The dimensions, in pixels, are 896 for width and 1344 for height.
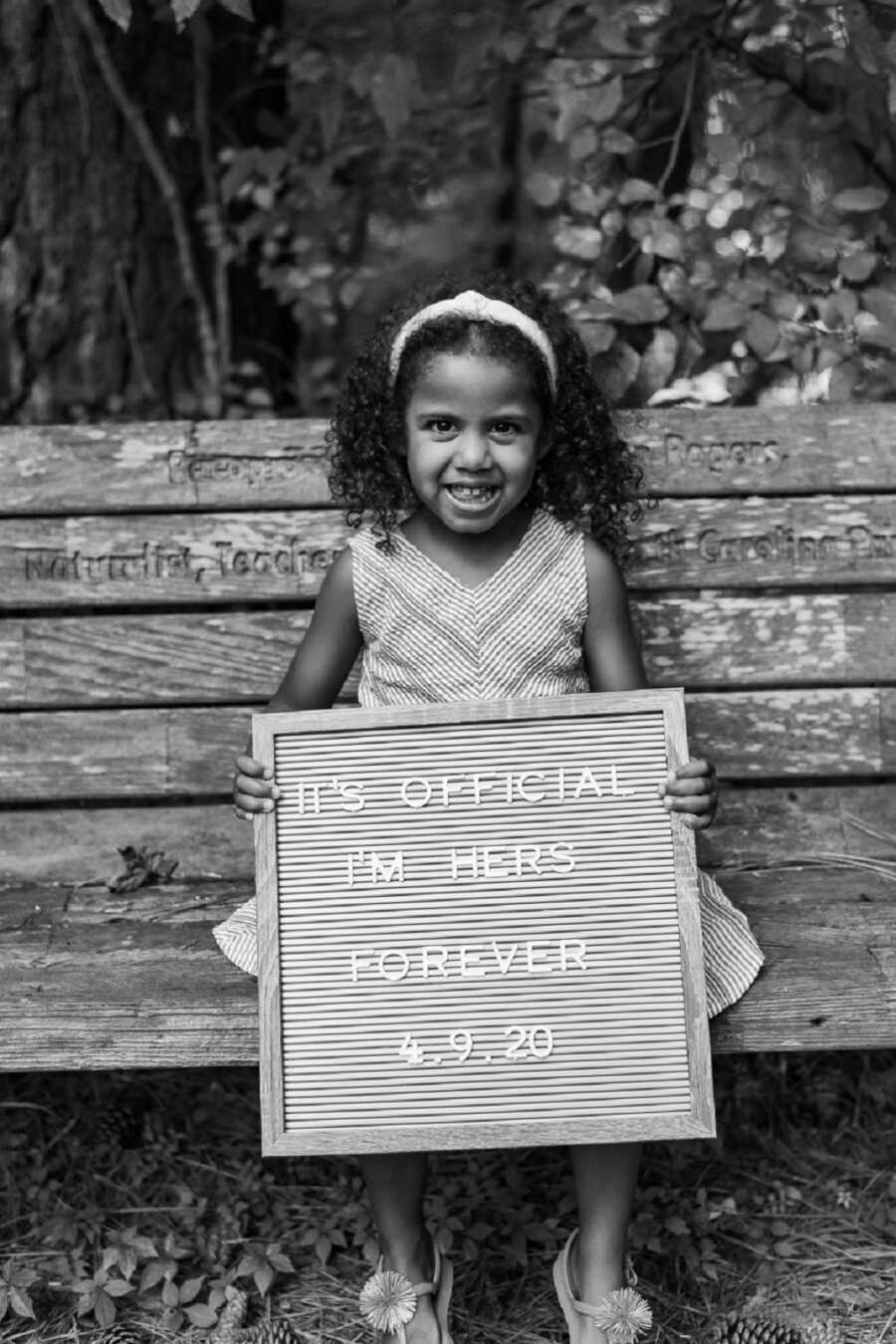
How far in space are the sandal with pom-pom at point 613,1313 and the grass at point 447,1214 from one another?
0.22 m

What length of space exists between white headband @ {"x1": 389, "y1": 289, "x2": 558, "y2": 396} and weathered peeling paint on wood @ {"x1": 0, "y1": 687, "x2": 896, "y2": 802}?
0.84 meters

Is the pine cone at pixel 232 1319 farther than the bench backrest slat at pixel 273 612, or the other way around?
the bench backrest slat at pixel 273 612

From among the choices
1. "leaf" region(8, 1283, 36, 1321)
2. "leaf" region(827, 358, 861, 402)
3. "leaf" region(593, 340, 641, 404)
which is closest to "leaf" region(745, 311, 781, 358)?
"leaf" region(827, 358, 861, 402)

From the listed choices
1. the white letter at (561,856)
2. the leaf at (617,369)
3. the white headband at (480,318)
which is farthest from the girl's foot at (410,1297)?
the leaf at (617,369)

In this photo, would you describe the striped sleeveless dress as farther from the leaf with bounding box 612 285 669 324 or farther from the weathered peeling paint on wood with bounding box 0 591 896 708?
the leaf with bounding box 612 285 669 324

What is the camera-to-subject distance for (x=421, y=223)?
5328mm

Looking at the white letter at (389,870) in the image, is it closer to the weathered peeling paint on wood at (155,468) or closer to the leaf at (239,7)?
the weathered peeling paint on wood at (155,468)

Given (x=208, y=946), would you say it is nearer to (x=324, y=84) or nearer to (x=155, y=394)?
(x=155, y=394)

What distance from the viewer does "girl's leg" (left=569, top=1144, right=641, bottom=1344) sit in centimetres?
238

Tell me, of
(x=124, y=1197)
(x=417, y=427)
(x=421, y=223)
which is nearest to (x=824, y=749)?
(x=417, y=427)

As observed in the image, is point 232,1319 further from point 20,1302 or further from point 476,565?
point 476,565

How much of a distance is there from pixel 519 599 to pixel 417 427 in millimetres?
359

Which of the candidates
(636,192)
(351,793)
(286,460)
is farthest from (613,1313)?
(636,192)

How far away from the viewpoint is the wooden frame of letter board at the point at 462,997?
2.26 meters
